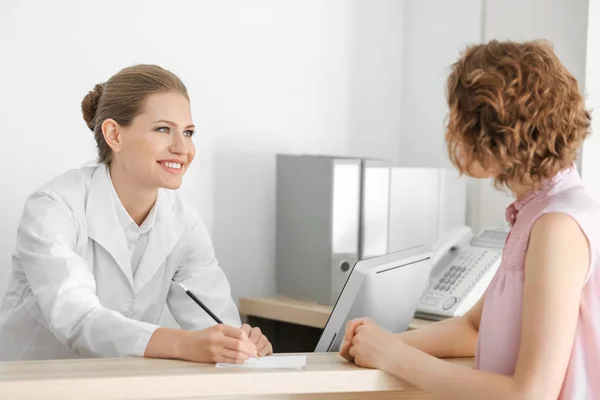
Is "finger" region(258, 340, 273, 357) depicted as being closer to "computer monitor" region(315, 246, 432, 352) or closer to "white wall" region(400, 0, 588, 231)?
"computer monitor" region(315, 246, 432, 352)

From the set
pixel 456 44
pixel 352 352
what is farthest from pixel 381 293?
pixel 456 44

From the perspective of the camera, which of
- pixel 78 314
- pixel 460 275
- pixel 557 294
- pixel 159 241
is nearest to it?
pixel 557 294

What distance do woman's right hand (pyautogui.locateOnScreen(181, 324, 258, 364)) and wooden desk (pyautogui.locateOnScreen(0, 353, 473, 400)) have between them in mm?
29

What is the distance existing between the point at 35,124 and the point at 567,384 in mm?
1581


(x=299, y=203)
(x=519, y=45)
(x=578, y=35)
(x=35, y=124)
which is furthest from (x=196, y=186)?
(x=519, y=45)

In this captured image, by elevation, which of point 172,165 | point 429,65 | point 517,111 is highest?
point 429,65

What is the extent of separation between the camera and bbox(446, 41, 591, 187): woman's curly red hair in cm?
125

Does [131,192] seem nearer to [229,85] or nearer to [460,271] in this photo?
[229,85]

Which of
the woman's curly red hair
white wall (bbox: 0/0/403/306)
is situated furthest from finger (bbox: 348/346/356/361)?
white wall (bbox: 0/0/403/306)

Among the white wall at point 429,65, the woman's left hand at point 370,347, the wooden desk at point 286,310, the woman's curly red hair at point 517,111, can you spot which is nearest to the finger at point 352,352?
the woman's left hand at point 370,347

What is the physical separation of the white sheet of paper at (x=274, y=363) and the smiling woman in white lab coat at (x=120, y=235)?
36 cm

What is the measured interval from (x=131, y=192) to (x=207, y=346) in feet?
2.36

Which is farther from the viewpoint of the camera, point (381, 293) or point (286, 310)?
point (286, 310)

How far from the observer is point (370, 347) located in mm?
1354
